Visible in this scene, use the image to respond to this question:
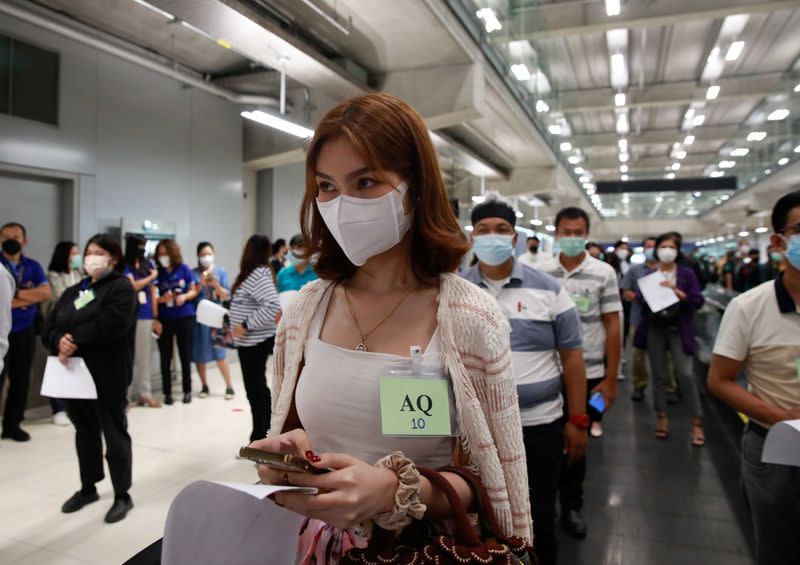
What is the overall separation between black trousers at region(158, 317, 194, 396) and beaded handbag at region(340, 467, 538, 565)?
589cm

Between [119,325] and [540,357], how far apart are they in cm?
251

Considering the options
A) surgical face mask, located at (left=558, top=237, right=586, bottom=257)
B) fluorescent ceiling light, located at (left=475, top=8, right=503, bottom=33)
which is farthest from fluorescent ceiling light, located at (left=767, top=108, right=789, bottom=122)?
surgical face mask, located at (left=558, top=237, right=586, bottom=257)

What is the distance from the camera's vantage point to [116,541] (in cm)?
311

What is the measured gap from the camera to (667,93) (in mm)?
11438

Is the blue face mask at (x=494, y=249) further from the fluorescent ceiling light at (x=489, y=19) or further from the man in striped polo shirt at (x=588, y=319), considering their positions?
the fluorescent ceiling light at (x=489, y=19)

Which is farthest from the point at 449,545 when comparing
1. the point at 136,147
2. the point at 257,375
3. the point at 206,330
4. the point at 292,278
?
the point at 136,147

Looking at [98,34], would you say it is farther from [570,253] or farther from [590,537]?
[590,537]

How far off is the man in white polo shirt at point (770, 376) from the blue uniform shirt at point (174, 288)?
226 inches

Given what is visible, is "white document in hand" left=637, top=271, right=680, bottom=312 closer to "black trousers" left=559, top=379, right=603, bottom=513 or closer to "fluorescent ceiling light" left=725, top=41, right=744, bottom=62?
"black trousers" left=559, top=379, right=603, bottom=513

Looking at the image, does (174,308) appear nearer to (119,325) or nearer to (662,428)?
(119,325)

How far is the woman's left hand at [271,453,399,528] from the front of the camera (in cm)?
78

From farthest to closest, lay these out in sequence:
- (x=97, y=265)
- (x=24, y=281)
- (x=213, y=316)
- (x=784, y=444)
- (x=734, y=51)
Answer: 1. (x=734, y=51)
2. (x=24, y=281)
3. (x=213, y=316)
4. (x=97, y=265)
5. (x=784, y=444)

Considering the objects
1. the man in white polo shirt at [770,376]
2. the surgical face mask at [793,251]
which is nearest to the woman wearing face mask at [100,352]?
the man in white polo shirt at [770,376]

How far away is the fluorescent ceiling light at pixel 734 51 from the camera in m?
9.06
